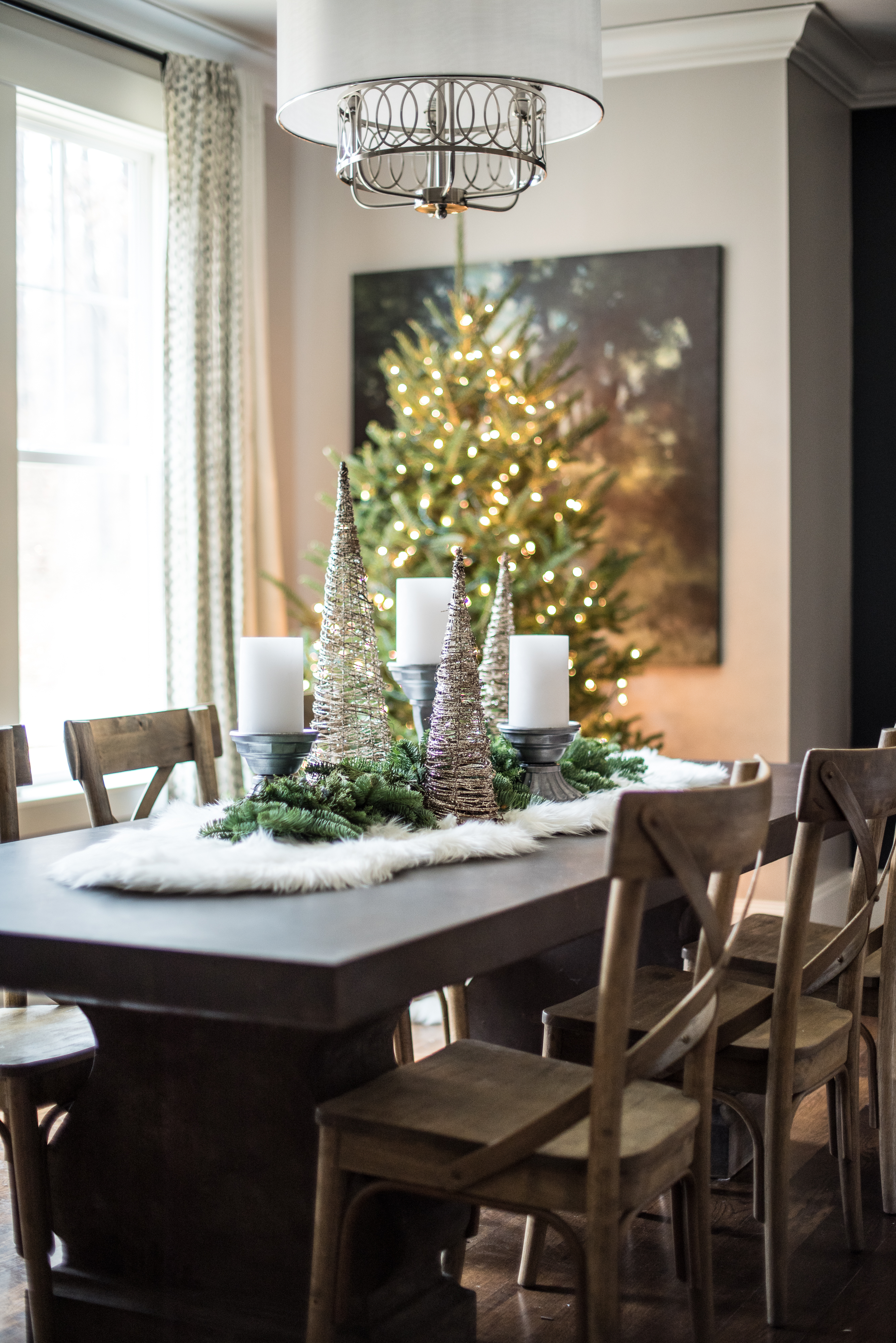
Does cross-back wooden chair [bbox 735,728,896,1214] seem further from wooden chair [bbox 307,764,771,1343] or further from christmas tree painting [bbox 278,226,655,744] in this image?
christmas tree painting [bbox 278,226,655,744]

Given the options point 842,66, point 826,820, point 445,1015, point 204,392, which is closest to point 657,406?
point 842,66

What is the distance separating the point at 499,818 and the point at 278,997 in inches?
33.9

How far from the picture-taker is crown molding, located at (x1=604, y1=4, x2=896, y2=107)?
14.2 feet

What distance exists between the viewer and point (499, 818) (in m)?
2.24

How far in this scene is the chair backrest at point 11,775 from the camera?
2449mm

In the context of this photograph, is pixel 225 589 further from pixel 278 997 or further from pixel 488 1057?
pixel 278 997

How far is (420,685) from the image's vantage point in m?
2.55

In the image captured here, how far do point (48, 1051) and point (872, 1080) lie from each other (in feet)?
5.77

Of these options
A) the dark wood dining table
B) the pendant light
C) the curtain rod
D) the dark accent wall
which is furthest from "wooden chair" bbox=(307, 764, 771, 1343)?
the dark accent wall

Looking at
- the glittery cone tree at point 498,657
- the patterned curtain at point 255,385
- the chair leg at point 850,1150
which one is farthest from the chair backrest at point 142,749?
the patterned curtain at point 255,385

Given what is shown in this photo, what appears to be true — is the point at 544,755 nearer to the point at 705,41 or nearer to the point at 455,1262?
the point at 455,1262

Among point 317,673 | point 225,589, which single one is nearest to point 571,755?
point 317,673

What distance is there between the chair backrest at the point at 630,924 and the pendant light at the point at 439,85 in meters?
1.24

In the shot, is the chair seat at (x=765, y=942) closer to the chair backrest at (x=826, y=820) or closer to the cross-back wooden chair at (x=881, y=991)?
the cross-back wooden chair at (x=881, y=991)
